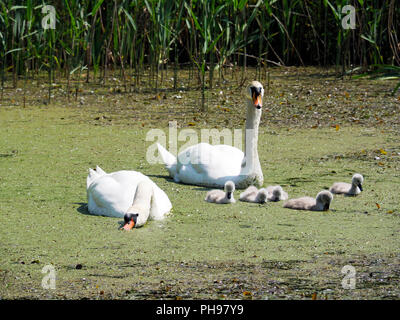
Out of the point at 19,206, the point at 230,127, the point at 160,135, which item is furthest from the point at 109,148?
the point at 19,206

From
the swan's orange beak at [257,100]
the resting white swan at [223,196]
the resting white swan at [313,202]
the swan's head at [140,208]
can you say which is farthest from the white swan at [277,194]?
the swan's head at [140,208]

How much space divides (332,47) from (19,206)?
8312 mm

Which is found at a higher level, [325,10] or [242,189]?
[325,10]

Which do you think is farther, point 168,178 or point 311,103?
point 311,103

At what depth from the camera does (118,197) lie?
514 cm

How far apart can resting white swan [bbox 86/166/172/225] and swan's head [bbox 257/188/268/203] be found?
0.67 meters

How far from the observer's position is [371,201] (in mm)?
5594

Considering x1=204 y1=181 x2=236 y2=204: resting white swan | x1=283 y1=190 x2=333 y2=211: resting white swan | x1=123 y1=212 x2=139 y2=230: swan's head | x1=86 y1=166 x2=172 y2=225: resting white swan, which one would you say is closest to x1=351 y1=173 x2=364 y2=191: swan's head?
x1=283 y1=190 x2=333 y2=211: resting white swan

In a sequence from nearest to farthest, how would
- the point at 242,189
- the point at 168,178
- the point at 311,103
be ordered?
the point at 242,189 → the point at 168,178 → the point at 311,103

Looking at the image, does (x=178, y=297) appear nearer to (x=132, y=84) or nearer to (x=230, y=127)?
(x=230, y=127)

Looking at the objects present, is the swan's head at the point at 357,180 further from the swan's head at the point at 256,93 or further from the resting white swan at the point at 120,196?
the resting white swan at the point at 120,196

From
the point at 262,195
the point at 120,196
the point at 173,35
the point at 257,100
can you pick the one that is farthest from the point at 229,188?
the point at 173,35

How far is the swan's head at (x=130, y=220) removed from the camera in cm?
468

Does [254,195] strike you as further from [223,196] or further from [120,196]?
[120,196]
